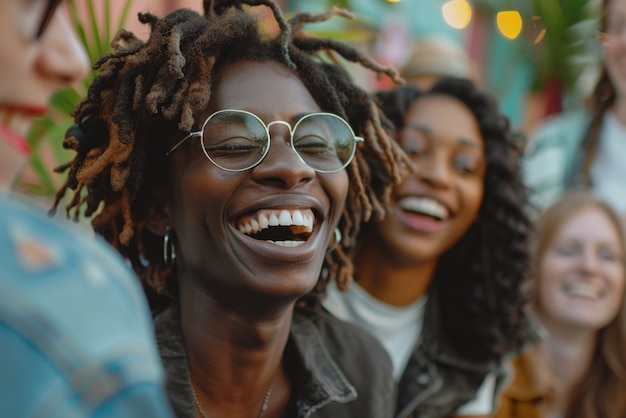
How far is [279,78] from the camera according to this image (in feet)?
7.08

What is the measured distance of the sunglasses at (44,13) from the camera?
1184 mm

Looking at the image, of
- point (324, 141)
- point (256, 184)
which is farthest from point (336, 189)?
point (256, 184)

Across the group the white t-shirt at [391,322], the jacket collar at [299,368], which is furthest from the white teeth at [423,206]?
the jacket collar at [299,368]

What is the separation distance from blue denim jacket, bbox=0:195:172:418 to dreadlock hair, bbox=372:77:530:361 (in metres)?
2.47

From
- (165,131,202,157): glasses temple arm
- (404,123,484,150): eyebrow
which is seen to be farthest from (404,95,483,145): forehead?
(165,131,202,157): glasses temple arm

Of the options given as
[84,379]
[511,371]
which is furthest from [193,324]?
[511,371]

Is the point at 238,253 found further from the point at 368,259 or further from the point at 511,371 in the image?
the point at 511,371

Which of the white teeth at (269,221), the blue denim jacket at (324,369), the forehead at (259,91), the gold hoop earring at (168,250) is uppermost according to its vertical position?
the forehead at (259,91)

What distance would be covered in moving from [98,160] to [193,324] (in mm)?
500

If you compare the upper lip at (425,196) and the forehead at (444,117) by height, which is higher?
the forehead at (444,117)

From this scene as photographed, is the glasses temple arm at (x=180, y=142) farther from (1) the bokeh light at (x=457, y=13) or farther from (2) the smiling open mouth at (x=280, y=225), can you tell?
(1) the bokeh light at (x=457, y=13)

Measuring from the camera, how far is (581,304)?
12.4 feet

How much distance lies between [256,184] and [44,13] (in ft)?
2.99

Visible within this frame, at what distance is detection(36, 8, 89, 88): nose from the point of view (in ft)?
6.91
